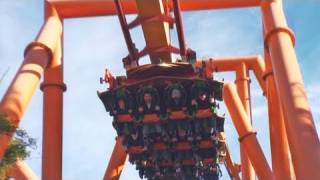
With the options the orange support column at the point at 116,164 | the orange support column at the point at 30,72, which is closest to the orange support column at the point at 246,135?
the orange support column at the point at 116,164

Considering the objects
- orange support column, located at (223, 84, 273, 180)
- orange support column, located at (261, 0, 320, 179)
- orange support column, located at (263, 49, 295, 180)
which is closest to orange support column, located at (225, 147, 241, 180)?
orange support column, located at (223, 84, 273, 180)

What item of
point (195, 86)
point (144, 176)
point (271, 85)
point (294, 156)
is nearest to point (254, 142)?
point (271, 85)

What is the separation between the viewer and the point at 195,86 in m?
14.7

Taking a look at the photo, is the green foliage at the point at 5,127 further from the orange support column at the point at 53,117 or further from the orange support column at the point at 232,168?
the orange support column at the point at 232,168

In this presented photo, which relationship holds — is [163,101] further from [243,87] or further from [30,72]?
[243,87]

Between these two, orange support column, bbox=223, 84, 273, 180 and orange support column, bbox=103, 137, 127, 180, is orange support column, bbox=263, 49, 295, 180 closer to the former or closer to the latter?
orange support column, bbox=223, 84, 273, 180

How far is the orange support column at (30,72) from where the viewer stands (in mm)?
13539

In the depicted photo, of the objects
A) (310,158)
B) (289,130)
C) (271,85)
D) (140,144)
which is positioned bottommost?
(310,158)

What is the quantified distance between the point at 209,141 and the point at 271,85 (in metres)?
2.98

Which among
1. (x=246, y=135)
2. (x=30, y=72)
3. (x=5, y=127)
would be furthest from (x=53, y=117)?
(x=246, y=135)

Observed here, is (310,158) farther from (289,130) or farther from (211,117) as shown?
(211,117)

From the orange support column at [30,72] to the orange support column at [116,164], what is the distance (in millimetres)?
5629

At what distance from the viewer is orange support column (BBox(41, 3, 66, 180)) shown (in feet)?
51.1

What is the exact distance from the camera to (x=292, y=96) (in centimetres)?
1333
